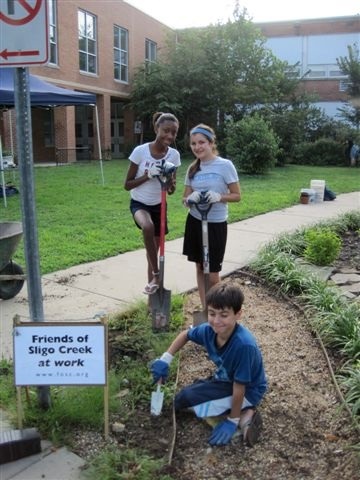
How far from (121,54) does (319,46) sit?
17.3 meters

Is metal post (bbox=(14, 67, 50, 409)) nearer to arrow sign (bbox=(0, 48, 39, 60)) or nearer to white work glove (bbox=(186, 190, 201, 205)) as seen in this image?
arrow sign (bbox=(0, 48, 39, 60))

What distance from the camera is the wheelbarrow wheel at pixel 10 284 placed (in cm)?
461

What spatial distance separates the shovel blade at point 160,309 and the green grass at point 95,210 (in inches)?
80.4

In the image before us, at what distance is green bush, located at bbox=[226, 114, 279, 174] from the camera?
55.0 feet

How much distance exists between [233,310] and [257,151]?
14637 millimetres

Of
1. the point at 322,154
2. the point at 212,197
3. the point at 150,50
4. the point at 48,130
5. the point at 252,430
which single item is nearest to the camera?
the point at 252,430

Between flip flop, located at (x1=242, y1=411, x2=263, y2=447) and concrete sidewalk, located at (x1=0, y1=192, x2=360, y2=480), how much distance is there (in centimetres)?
84

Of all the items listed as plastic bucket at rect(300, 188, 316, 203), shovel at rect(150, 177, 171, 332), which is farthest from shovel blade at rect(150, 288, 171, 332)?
plastic bucket at rect(300, 188, 316, 203)

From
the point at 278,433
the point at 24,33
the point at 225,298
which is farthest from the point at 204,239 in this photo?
→ the point at 24,33

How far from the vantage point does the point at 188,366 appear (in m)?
3.46

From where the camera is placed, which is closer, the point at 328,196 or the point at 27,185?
the point at 27,185

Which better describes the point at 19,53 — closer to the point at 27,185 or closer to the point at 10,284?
the point at 27,185

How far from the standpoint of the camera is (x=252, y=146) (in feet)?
54.8

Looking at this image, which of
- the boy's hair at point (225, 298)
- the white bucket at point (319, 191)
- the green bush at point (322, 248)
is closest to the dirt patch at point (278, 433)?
the boy's hair at point (225, 298)
